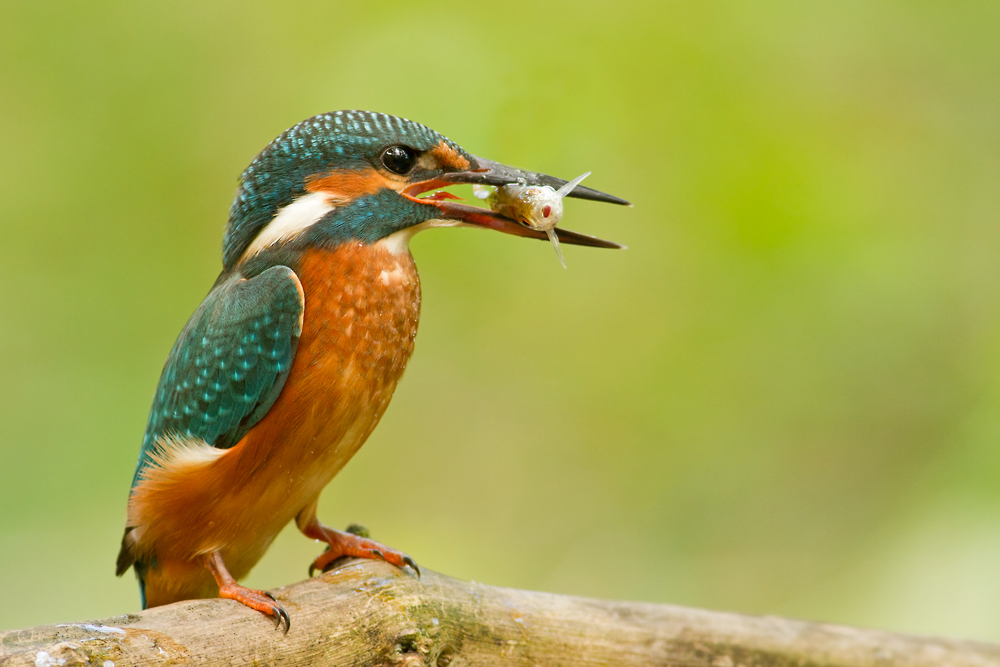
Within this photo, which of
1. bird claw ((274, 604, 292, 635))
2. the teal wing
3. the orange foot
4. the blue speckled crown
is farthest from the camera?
the orange foot

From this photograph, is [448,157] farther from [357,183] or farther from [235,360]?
[235,360]

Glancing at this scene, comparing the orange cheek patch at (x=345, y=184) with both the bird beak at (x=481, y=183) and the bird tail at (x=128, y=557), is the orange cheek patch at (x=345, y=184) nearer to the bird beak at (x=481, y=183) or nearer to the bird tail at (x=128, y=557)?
the bird beak at (x=481, y=183)

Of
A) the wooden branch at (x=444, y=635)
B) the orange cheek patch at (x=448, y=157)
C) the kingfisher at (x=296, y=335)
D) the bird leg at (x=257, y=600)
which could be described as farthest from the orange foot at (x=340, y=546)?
the orange cheek patch at (x=448, y=157)

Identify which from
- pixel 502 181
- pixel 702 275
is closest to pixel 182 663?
pixel 502 181

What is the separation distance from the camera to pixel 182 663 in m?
1.68

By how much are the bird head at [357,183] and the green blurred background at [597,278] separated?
4.85ft

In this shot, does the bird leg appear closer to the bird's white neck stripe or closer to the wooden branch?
the wooden branch

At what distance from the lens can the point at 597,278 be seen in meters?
4.63

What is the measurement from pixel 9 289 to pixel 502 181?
292 cm

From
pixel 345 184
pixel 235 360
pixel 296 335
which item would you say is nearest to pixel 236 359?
pixel 235 360

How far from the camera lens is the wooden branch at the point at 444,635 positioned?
167 centimetres

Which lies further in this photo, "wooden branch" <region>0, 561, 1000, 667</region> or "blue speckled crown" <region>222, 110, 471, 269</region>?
"blue speckled crown" <region>222, 110, 471, 269</region>

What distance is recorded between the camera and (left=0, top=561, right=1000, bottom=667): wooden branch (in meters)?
1.67

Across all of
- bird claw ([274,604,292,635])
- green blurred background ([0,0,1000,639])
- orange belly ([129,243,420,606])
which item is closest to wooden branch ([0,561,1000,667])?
bird claw ([274,604,292,635])
